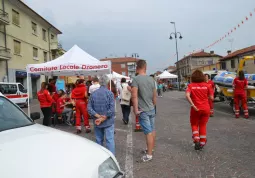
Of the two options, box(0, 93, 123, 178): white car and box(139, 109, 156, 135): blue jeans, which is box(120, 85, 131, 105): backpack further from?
box(0, 93, 123, 178): white car

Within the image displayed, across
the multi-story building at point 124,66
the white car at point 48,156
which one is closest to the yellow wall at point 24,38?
the white car at point 48,156

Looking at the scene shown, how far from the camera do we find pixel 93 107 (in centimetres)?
435

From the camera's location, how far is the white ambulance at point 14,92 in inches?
670

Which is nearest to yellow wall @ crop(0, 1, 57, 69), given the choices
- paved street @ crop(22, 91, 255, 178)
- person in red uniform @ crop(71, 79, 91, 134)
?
person in red uniform @ crop(71, 79, 91, 134)

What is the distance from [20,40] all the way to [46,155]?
2722 centimetres

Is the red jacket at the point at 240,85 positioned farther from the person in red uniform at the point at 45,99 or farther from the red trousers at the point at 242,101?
the person in red uniform at the point at 45,99

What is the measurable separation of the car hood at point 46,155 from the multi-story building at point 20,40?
22.2m

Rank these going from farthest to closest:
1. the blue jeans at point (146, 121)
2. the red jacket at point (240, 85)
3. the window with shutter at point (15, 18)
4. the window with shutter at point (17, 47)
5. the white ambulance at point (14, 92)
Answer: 1. the window with shutter at point (17, 47)
2. the window with shutter at point (15, 18)
3. the white ambulance at point (14, 92)
4. the red jacket at point (240, 85)
5. the blue jeans at point (146, 121)

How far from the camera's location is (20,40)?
26438 mm

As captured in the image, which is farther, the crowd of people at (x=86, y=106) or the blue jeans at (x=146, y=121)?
the blue jeans at (x=146, y=121)

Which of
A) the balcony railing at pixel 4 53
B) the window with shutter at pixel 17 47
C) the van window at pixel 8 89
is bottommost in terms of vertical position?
the van window at pixel 8 89

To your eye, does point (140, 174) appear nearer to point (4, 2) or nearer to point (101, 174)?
point (101, 174)

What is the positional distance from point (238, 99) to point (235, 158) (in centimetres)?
533

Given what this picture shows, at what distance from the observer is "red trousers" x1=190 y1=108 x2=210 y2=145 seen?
16.9 feet
